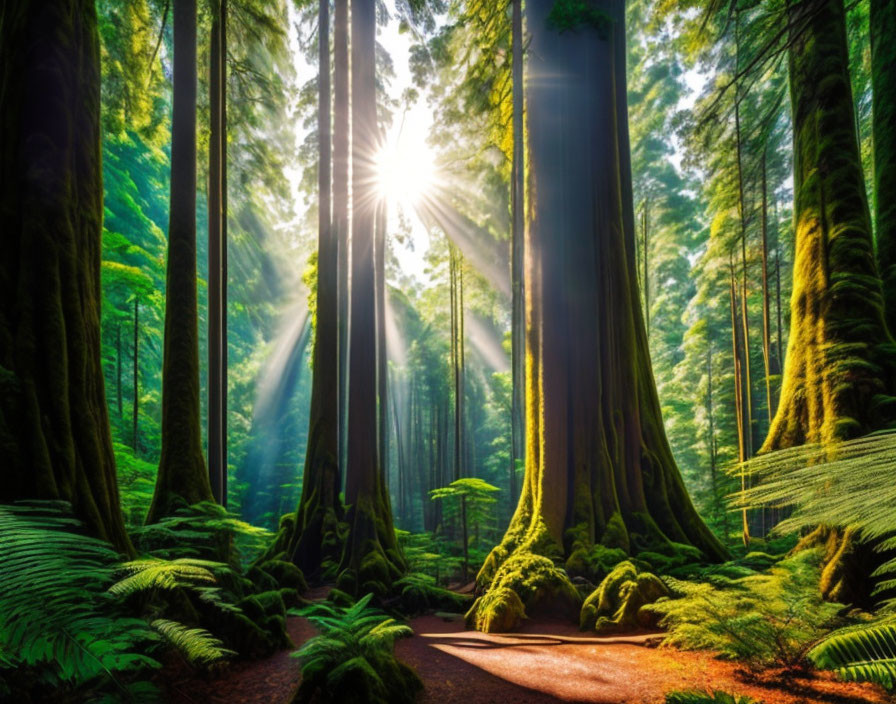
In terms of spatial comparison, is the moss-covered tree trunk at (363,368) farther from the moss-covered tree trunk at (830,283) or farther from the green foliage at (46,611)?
the green foliage at (46,611)

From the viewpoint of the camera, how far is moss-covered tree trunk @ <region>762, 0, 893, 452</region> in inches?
162

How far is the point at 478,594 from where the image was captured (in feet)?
20.0

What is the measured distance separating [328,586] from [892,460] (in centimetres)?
883

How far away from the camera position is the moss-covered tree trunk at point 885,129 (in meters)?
5.07

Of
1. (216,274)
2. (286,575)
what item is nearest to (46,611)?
(286,575)

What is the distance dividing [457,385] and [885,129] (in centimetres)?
1362

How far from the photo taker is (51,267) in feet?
9.27

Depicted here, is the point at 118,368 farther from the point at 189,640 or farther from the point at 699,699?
the point at 699,699

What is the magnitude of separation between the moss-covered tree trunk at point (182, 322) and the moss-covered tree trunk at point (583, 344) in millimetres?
4288

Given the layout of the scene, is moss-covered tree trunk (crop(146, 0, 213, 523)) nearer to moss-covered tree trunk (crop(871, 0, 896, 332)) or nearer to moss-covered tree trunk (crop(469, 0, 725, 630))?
moss-covered tree trunk (crop(469, 0, 725, 630))

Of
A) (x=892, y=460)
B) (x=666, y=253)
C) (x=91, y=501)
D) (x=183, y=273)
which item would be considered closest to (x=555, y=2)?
(x=183, y=273)

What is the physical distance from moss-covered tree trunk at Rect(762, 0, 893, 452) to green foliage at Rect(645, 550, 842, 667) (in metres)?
1.53

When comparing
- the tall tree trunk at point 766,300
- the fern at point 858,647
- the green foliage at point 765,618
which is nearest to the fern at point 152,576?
the fern at point 858,647

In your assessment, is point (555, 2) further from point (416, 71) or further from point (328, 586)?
point (328, 586)
